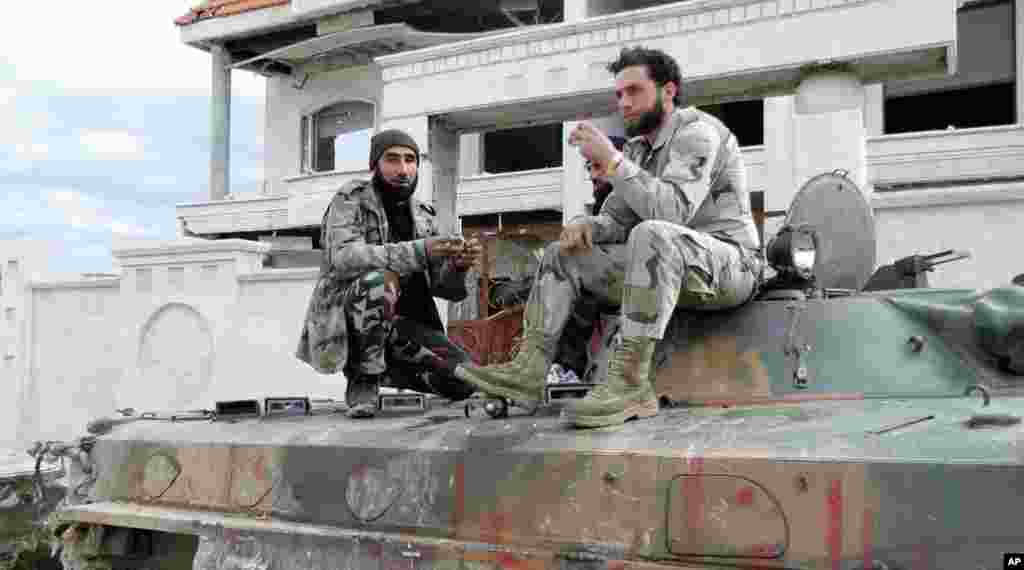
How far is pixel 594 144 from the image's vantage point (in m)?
4.18

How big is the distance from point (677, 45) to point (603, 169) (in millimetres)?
6064

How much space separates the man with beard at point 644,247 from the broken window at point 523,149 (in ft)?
57.1

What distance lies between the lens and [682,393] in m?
4.32

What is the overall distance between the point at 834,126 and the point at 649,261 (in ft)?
18.6

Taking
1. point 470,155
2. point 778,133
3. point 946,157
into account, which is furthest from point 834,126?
point 470,155

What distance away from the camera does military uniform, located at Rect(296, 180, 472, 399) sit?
222 inches

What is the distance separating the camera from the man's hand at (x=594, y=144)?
4.18 metres

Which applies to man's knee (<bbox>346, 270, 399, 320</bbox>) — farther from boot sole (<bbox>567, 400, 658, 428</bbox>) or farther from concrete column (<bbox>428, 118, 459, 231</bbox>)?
concrete column (<bbox>428, 118, 459, 231</bbox>)

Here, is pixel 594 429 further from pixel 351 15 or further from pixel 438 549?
pixel 351 15

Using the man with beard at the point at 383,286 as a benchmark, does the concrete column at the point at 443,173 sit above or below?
above

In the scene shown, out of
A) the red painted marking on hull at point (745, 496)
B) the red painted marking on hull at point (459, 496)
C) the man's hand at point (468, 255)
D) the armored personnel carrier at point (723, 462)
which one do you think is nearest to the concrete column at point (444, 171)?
the man's hand at point (468, 255)

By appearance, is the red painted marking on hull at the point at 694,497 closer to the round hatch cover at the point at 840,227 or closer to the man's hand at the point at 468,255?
the round hatch cover at the point at 840,227

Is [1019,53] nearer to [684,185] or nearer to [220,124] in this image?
[684,185]

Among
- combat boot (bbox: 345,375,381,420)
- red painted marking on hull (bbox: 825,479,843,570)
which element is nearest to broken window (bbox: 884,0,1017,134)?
combat boot (bbox: 345,375,381,420)
